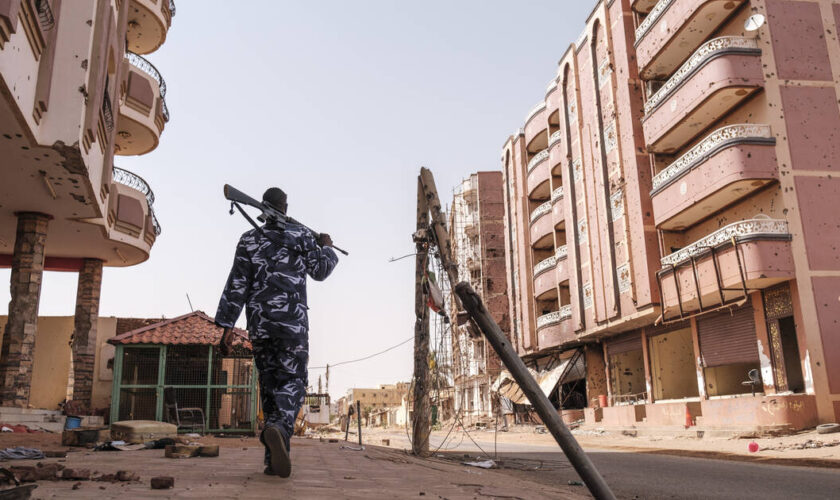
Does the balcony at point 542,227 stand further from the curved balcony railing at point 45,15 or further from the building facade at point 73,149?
the curved balcony railing at point 45,15

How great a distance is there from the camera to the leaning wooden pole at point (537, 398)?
2707mm

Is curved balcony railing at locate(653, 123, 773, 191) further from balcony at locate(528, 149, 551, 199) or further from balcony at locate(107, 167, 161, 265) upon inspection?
balcony at locate(107, 167, 161, 265)

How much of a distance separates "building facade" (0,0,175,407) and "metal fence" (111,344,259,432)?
210cm

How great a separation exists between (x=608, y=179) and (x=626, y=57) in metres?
4.75

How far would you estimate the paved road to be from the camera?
6.57 metres

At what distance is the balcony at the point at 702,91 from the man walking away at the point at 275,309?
Answer: 709 inches

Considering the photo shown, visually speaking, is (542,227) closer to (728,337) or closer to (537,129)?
(537,129)

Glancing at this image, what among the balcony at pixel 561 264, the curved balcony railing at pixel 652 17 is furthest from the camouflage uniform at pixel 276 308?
the balcony at pixel 561 264

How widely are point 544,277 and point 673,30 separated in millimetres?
14703

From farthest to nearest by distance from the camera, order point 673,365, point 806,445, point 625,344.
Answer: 1. point 625,344
2. point 673,365
3. point 806,445

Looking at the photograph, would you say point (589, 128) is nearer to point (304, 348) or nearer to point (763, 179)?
point (763, 179)

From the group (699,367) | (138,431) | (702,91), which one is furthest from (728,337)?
(138,431)

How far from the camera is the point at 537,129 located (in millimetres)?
35969

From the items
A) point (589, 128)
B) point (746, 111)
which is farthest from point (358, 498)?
point (589, 128)
